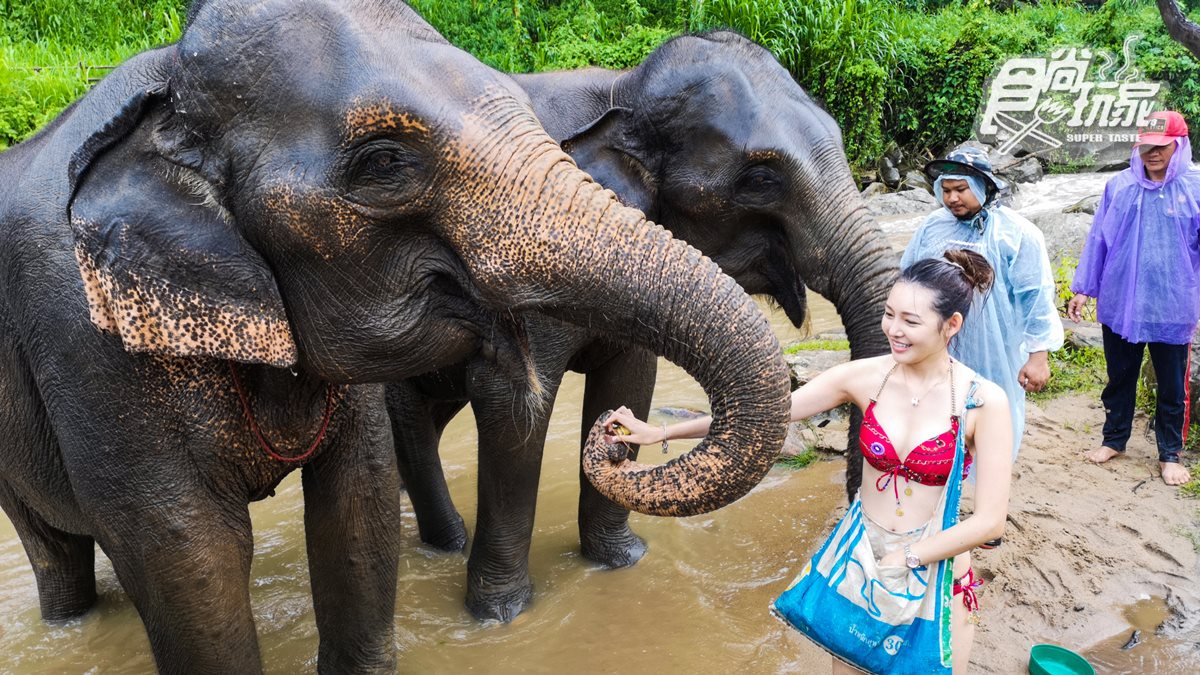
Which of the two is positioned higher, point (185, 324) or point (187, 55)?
point (187, 55)

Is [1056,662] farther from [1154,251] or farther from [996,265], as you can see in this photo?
[1154,251]

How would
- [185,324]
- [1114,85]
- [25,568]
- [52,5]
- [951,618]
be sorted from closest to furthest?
[185,324]
[951,618]
[25,568]
[52,5]
[1114,85]

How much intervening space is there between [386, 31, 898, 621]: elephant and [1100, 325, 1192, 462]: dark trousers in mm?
2314

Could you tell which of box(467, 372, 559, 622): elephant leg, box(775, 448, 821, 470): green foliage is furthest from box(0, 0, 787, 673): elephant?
box(775, 448, 821, 470): green foliage

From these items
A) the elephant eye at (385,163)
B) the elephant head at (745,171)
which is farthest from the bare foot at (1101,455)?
the elephant eye at (385,163)

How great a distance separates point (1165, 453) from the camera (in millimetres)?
4836

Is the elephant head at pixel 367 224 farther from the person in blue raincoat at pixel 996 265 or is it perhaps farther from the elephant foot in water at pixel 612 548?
the elephant foot in water at pixel 612 548

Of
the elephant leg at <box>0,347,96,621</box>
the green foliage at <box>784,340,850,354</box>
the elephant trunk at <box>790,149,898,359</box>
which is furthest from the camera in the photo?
the green foliage at <box>784,340,850,354</box>

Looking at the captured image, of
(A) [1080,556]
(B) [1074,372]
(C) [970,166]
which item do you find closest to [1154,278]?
(B) [1074,372]

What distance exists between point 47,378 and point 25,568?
9.15 feet

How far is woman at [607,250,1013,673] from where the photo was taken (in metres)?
2.30

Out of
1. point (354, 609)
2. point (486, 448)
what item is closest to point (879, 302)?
point (486, 448)

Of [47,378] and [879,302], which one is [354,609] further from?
[879,302]

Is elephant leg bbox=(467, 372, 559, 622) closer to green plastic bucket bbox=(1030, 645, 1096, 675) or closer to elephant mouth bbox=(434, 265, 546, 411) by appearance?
elephant mouth bbox=(434, 265, 546, 411)
